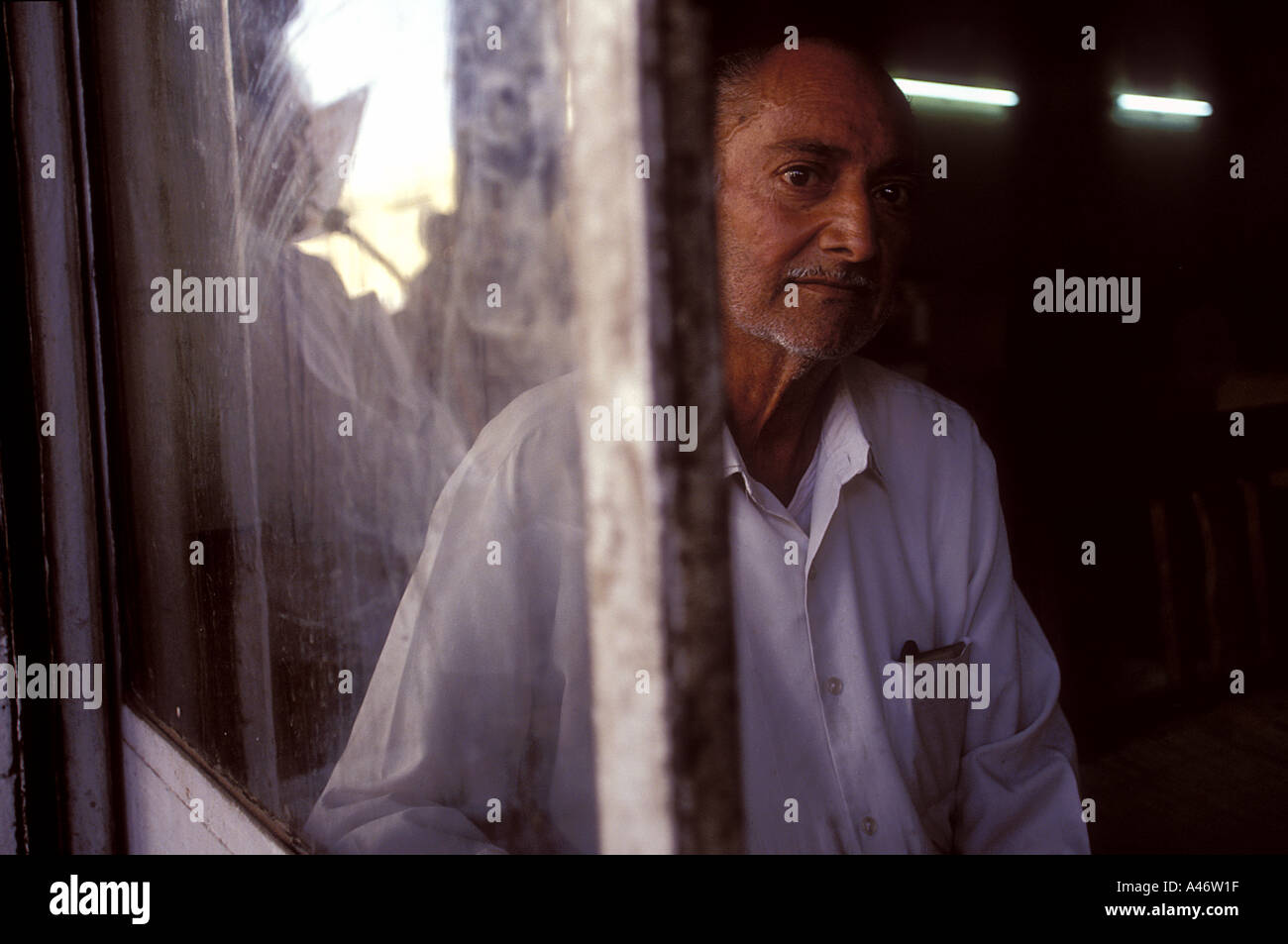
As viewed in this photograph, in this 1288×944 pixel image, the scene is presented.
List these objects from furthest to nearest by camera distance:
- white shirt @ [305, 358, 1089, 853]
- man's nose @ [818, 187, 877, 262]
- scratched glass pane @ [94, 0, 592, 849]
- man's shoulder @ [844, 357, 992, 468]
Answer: man's shoulder @ [844, 357, 992, 468]
man's nose @ [818, 187, 877, 262]
white shirt @ [305, 358, 1089, 853]
scratched glass pane @ [94, 0, 592, 849]

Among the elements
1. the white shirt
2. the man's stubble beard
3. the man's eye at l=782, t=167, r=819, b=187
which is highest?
the man's eye at l=782, t=167, r=819, b=187

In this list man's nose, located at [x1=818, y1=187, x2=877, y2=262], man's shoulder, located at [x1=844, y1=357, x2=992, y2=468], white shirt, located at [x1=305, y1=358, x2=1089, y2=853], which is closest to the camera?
white shirt, located at [x1=305, y1=358, x2=1089, y2=853]

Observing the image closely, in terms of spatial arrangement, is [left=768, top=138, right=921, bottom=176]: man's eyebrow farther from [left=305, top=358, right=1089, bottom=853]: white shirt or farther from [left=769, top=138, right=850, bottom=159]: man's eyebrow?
[left=305, top=358, right=1089, bottom=853]: white shirt

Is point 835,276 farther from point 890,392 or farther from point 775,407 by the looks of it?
point 890,392

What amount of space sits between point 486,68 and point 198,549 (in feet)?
3.92

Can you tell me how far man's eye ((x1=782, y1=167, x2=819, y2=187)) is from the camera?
1521 millimetres

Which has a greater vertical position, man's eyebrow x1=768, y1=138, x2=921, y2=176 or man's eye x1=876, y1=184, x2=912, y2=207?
man's eyebrow x1=768, y1=138, x2=921, y2=176

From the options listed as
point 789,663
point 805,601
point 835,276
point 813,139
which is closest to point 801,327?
point 835,276

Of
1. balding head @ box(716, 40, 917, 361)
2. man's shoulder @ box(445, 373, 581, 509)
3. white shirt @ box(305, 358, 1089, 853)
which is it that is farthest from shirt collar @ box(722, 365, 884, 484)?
man's shoulder @ box(445, 373, 581, 509)

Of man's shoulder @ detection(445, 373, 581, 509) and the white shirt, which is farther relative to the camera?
the white shirt

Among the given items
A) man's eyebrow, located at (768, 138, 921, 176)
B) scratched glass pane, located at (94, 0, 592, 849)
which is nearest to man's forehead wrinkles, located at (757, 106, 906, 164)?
man's eyebrow, located at (768, 138, 921, 176)

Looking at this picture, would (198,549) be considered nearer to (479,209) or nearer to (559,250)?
(479,209)

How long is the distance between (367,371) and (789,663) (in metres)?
0.81

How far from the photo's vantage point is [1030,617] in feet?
5.57
